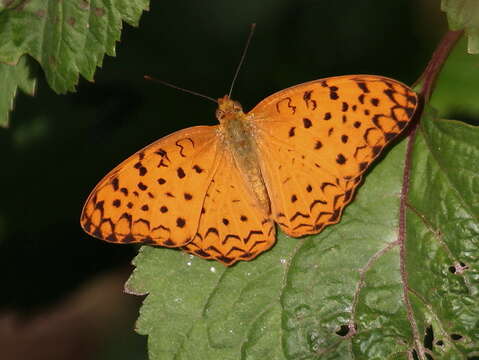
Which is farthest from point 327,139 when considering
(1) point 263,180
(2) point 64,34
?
(2) point 64,34

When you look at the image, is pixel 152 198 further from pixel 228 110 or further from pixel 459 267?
pixel 459 267

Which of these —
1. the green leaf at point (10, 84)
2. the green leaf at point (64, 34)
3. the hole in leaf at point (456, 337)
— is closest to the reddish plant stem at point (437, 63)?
the hole in leaf at point (456, 337)

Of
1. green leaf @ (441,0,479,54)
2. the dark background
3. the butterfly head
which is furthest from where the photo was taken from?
the dark background

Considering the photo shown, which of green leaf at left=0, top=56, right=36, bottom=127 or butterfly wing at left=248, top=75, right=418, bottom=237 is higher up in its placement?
green leaf at left=0, top=56, right=36, bottom=127

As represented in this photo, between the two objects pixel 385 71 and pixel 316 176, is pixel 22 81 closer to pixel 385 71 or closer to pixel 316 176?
pixel 316 176

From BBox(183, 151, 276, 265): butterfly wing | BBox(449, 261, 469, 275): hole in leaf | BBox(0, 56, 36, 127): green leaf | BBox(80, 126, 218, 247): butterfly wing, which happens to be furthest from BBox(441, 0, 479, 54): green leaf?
BBox(0, 56, 36, 127): green leaf

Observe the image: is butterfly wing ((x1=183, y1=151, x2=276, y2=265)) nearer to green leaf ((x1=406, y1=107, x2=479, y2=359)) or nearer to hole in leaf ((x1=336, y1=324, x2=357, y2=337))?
hole in leaf ((x1=336, y1=324, x2=357, y2=337))

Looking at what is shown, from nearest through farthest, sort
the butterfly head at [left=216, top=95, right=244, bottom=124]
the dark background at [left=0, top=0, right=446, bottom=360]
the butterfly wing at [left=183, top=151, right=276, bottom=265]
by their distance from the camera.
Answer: the butterfly wing at [left=183, top=151, right=276, bottom=265]
the butterfly head at [left=216, top=95, right=244, bottom=124]
the dark background at [left=0, top=0, right=446, bottom=360]

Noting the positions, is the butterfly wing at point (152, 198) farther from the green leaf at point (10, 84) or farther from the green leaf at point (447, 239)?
the green leaf at point (447, 239)
